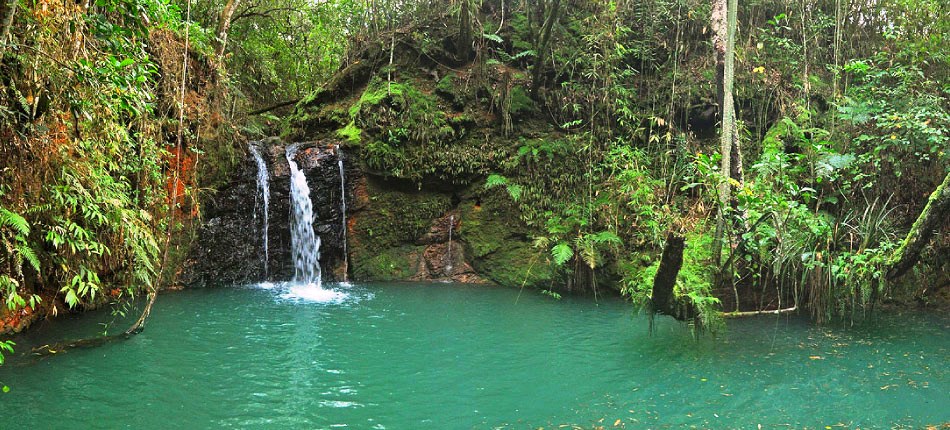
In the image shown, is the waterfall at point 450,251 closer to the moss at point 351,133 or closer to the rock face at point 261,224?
the rock face at point 261,224

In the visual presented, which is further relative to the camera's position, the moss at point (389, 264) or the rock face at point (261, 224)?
the moss at point (389, 264)

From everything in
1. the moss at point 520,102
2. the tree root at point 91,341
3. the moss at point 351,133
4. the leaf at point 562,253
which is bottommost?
the tree root at point 91,341

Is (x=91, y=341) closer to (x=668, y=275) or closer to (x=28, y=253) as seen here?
(x=28, y=253)

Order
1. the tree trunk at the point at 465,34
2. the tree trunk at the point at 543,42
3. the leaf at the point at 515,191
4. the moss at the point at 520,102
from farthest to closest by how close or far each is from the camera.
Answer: the tree trunk at the point at 465,34 < the moss at the point at 520,102 < the leaf at the point at 515,191 < the tree trunk at the point at 543,42

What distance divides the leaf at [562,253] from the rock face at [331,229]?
2289mm

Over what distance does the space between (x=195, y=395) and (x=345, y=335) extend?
220 cm

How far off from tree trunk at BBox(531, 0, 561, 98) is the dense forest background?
0.06 meters

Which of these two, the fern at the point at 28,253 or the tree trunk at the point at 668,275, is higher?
the fern at the point at 28,253

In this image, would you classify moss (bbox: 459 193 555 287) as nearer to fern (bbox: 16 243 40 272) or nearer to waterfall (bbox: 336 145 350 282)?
waterfall (bbox: 336 145 350 282)

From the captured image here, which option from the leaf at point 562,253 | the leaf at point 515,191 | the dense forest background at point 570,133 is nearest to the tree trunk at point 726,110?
A: the dense forest background at point 570,133

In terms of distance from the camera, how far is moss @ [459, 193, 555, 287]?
1022cm

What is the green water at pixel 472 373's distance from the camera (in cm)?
435

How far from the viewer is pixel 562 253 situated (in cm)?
891

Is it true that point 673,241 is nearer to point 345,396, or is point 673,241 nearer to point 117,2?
point 345,396
